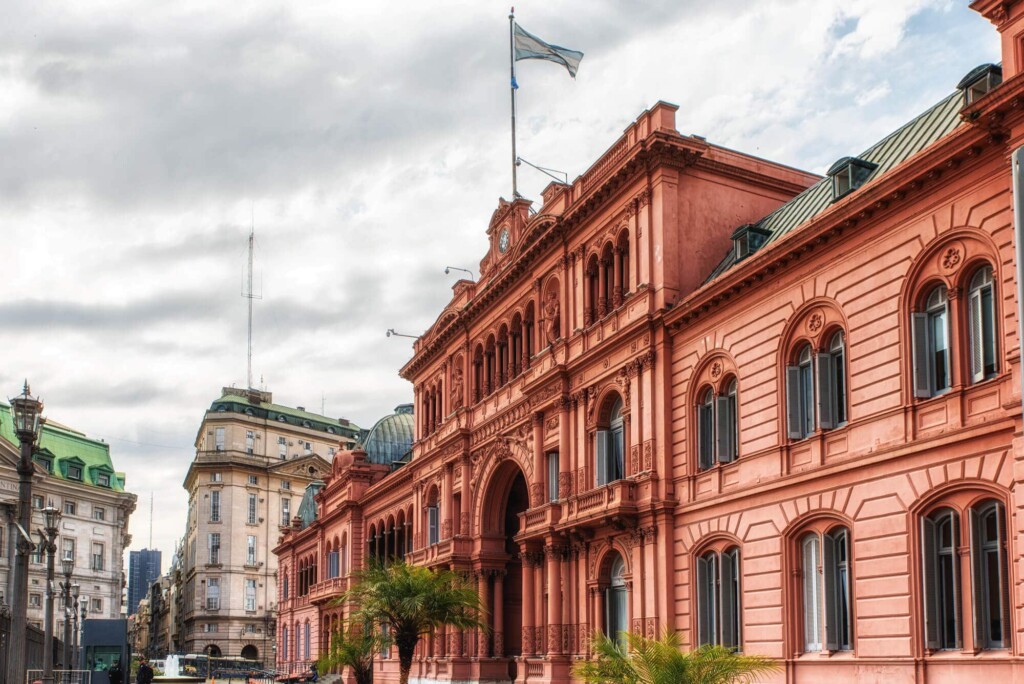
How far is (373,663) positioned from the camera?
2474 inches

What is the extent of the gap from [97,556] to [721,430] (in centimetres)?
10085

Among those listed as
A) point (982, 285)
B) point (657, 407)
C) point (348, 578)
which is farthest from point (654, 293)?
point (348, 578)

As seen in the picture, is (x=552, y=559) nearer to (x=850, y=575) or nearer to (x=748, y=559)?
(x=748, y=559)

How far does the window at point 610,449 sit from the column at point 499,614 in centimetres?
1205

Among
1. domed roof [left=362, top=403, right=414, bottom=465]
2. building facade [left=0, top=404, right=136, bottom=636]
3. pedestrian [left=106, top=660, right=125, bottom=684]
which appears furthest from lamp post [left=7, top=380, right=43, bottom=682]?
building facade [left=0, top=404, right=136, bottom=636]

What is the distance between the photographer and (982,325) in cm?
2428

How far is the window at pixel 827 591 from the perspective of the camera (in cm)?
2805

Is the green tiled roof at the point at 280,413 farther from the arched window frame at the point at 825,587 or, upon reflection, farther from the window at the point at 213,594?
the arched window frame at the point at 825,587

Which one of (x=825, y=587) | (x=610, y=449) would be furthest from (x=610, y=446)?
(x=825, y=587)

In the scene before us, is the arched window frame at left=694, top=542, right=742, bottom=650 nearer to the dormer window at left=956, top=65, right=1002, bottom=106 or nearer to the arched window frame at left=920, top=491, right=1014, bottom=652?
the arched window frame at left=920, top=491, right=1014, bottom=652

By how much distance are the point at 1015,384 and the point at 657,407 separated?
14.2 meters

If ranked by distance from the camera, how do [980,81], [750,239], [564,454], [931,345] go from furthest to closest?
[564,454] → [750,239] → [980,81] → [931,345]

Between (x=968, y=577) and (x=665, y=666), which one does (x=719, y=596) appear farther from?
(x=665, y=666)

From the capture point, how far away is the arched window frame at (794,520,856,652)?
27906 mm
